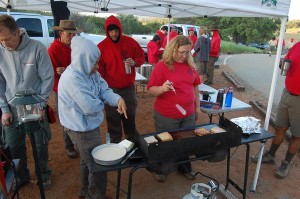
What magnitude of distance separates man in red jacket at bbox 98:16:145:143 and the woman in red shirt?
76 centimetres

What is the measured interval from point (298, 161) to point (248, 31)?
108 ft

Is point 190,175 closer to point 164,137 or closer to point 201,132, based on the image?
point 201,132

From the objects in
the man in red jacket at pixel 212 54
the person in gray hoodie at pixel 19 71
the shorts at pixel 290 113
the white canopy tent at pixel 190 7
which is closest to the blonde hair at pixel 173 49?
the white canopy tent at pixel 190 7

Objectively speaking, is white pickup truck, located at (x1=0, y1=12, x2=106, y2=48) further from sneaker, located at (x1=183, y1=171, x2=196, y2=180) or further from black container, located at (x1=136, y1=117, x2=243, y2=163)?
black container, located at (x1=136, y1=117, x2=243, y2=163)

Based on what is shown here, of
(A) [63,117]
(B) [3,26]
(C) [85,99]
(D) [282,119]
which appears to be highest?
(B) [3,26]

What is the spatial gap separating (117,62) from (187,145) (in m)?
1.74

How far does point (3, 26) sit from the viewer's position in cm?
209

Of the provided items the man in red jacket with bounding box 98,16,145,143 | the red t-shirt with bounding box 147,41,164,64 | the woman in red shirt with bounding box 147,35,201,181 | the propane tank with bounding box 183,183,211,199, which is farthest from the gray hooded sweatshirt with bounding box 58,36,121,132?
the red t-shirt with bounding box 147,41,164,64

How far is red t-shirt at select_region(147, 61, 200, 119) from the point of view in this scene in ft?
8.59

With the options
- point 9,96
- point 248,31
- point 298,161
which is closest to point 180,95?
point 9,96

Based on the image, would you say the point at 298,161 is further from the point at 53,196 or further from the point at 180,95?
the point at 53,196

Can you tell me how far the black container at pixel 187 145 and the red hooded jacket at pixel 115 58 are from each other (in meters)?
1.35

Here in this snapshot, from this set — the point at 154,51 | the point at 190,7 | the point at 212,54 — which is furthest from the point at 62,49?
the point at 212,54

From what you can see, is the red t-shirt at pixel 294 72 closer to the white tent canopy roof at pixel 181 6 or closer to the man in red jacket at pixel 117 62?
the white tent canopy roof at pixel 181 6
